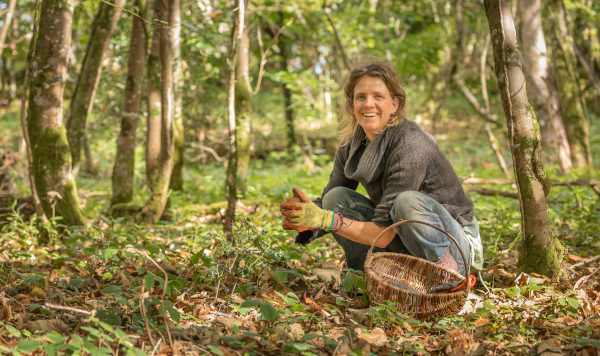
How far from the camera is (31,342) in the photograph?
5.35 feet

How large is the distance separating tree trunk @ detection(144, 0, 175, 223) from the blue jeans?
214 centimetres

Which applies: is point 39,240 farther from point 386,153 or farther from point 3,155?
point 386,153

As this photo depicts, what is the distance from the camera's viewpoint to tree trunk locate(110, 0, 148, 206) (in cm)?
565

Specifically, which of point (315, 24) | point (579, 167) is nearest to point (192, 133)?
point (315, 24)

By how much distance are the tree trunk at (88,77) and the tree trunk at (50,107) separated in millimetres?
1016

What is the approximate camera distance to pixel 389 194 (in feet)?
9.02

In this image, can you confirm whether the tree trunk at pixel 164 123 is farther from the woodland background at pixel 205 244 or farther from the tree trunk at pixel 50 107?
the tree trunk at pixel 50 107

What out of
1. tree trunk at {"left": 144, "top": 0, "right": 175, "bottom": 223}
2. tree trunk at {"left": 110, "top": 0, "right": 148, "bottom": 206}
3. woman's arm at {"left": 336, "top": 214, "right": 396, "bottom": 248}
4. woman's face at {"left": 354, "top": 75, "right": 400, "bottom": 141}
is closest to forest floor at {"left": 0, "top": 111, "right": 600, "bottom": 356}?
woman's arm at {"left": 336, "top": 214, "right": 396, "bottom": 248}

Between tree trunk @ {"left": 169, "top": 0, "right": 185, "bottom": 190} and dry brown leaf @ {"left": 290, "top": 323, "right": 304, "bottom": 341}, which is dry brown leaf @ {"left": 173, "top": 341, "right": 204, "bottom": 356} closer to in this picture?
dry brown leaf @ {"left": 290, "top": 323, "right": 304, "bottom": 341}

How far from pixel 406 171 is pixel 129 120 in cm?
418

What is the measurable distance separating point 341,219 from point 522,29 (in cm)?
618

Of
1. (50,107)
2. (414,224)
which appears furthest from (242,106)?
(414,224)

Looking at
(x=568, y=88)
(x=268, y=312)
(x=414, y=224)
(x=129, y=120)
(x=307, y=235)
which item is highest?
(x=568, y=88)

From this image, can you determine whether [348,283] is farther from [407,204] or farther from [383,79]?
[383,79]
